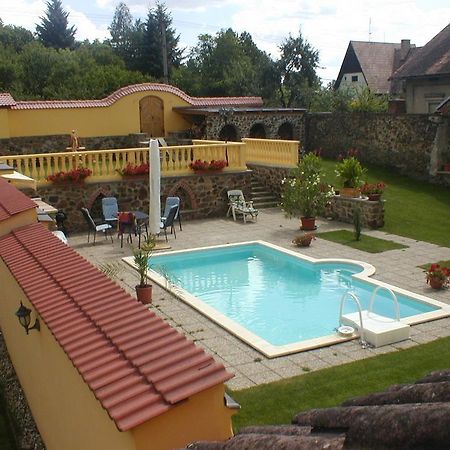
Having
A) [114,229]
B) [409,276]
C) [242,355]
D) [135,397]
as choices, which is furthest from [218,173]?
[135,397]

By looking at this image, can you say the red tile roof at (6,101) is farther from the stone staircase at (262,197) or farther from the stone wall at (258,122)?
the stone staircase at (262,197)

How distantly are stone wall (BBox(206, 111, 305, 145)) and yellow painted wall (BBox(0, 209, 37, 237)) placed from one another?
1764 cm

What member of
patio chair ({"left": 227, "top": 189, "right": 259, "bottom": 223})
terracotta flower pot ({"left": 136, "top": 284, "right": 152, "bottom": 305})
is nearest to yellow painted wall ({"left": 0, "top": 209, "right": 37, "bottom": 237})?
terracotta flower pot ({"left": 136, "top": 284, "right": 152, "bottom": 305})

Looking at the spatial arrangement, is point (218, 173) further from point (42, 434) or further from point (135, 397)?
point (135, 397)

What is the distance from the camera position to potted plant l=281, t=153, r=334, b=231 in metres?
17.8

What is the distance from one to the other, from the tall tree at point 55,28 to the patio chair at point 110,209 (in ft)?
175

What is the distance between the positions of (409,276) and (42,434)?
8632 mm

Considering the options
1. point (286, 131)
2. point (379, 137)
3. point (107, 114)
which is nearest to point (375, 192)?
point (379, 137)

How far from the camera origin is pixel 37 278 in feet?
Result: 22.8

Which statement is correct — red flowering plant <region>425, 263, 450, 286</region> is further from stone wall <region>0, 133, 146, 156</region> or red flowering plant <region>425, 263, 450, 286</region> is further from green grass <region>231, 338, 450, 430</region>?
stone wall <region>0, 133, 146, 156</region>

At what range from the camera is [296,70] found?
1601 inches

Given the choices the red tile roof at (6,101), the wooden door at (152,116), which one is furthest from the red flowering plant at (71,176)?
the wooden door at (152,116)

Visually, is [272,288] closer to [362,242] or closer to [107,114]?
[362,242]

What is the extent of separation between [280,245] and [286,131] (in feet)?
46.5
